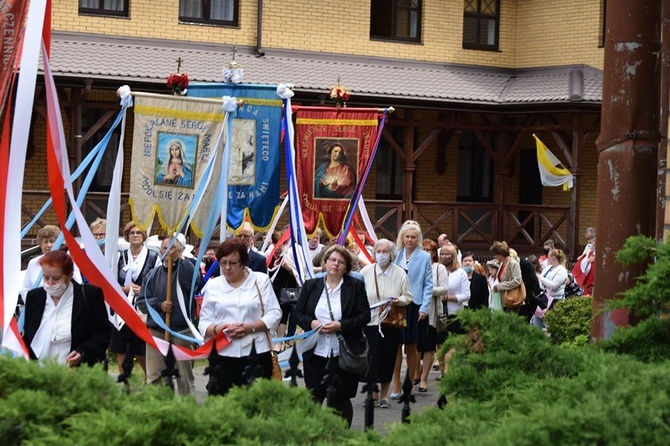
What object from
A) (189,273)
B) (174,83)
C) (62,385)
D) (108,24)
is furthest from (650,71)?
(108,24)

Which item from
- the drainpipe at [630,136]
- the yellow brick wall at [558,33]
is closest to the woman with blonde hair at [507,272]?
the drainpipe at [630,136]

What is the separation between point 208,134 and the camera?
1241 cm

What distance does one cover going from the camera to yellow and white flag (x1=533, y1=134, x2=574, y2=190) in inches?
1075

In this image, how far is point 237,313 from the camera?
9.40 m

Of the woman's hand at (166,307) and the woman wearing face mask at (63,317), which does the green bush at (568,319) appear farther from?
the woman wearing face mask at (63,317)

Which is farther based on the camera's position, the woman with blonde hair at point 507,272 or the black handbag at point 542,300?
the black handbag at point 542,300

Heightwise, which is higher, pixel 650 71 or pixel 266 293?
pixel 650 71

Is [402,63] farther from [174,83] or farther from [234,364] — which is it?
[234,364]

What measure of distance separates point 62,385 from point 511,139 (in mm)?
26488

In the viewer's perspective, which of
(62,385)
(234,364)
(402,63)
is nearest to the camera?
(62,385)

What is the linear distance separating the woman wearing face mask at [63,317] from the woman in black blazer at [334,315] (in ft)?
7.06

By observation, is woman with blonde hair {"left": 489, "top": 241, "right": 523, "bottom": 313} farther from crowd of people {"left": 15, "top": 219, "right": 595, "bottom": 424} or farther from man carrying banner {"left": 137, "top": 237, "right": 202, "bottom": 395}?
man carrying banner {"left": 137, "top": 237, "right": 202, "bottom": 395}

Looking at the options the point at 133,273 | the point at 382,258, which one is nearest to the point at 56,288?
the point at 133,273

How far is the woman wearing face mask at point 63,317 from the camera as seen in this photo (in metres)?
8.08
